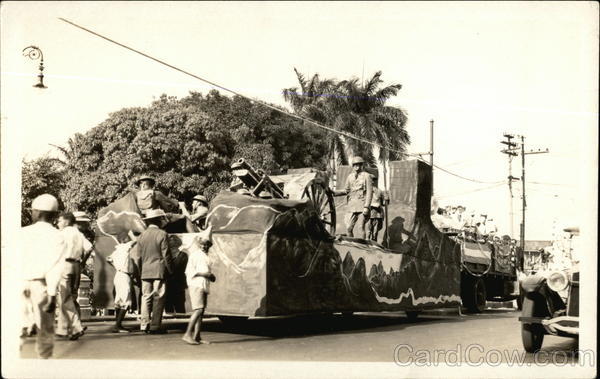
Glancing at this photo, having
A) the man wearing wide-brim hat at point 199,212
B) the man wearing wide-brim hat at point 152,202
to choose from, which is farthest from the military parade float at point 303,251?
the man wearing wide-brim hat at point 199,212

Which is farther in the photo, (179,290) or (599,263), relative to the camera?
(179,290)

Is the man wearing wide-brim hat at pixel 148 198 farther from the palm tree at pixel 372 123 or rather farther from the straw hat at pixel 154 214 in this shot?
the palm tree at pixel 372 123

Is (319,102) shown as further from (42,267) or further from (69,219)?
(42,267)

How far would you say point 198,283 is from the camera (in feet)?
32.6

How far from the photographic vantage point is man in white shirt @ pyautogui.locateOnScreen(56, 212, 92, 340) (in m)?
9.57

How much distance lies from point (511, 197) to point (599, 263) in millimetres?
21802

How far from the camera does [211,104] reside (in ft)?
96.3

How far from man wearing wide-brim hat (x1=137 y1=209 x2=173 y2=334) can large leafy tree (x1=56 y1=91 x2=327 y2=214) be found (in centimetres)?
1139

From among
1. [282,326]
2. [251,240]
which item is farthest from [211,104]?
[251,240]

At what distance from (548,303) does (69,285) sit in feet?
22.4

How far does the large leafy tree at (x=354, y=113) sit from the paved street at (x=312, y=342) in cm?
1738

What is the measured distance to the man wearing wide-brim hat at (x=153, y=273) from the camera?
35.2ft

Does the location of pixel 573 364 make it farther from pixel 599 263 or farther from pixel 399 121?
pixel 399 121

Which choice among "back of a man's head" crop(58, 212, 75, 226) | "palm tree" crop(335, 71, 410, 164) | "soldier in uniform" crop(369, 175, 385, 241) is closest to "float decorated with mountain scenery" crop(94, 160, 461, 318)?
"soldier in uniform" crop(369, 175, 385, 241)
